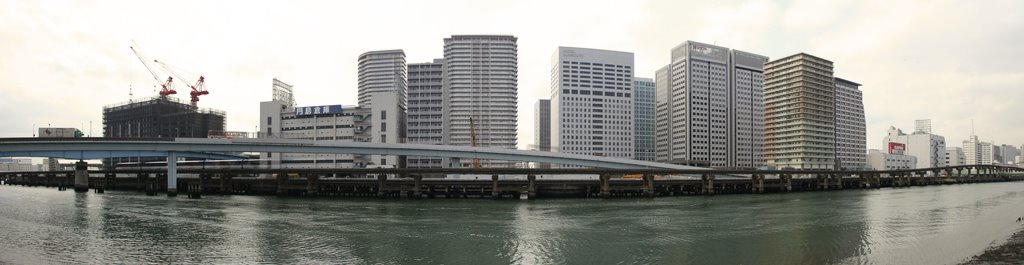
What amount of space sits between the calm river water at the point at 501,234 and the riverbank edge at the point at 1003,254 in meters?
0.94

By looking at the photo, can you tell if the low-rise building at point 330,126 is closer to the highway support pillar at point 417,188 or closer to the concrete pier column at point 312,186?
the concrete pier column at point 312,186

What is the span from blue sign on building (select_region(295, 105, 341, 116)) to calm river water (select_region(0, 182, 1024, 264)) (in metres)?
88.8

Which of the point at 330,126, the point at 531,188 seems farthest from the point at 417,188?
the point at 330,126

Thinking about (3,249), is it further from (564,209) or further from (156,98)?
(156,98)

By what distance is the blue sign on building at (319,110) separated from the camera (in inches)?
5753

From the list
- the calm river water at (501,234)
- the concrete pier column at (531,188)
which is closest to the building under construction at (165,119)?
the calm river water at (501,234)

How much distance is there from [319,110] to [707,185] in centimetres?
10233

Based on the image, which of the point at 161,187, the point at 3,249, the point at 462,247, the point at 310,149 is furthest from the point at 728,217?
the point at 161,187

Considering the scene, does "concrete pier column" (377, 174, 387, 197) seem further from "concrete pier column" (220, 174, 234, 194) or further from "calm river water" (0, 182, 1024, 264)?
→ "concrete pier column" (220, 174, 234, 194)

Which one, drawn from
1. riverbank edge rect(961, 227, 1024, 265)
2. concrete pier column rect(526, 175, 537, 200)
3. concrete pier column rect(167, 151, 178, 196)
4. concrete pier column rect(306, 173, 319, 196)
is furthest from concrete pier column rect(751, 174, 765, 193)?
concrete pier column rect(167, 151, 178, 196)

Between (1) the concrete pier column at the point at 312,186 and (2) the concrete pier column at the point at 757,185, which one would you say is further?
(2) the concrete pier column at the point at 757,185

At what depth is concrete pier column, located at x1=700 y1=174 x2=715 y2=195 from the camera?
82062mm

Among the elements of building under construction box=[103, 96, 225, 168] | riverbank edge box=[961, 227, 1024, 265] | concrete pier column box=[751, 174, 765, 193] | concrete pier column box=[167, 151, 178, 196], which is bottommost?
concrete pier column box=[751, 174, 765, 193]

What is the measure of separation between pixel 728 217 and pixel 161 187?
94.5m
